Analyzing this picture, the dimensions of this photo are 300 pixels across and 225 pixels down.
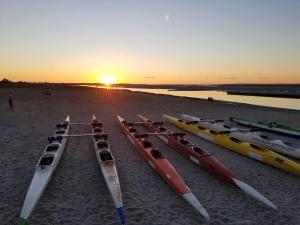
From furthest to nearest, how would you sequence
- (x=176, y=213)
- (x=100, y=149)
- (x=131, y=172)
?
(x=100, y=149)
(x=131, y=172)
(x=176, y=213)

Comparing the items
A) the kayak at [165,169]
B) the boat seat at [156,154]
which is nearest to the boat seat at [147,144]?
the kayak at [165,169]

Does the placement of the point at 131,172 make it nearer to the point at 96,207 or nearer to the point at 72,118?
the point at 96,207

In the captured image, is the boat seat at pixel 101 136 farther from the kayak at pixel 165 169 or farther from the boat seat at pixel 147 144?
the boat seat at pixel 147 144

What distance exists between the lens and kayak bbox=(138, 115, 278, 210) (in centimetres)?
821

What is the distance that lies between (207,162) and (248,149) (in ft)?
9.68

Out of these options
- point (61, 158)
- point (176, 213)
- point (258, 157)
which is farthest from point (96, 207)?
point (258, 157)

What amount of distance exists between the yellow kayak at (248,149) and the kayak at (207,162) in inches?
90.2

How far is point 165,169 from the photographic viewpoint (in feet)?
31.3

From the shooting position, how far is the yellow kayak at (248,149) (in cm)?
1041

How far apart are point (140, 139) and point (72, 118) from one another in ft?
36.7

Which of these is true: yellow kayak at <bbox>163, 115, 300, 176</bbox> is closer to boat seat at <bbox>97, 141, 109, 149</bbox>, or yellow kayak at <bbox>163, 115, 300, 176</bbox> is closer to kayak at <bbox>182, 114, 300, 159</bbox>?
kayak at <bbox>182, 114, 300, 159</bbox>

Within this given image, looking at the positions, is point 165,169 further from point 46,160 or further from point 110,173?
point 46,160

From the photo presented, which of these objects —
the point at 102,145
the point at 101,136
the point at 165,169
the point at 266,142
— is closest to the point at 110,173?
the point at 165,169

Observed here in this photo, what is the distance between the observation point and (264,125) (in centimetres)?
1839
